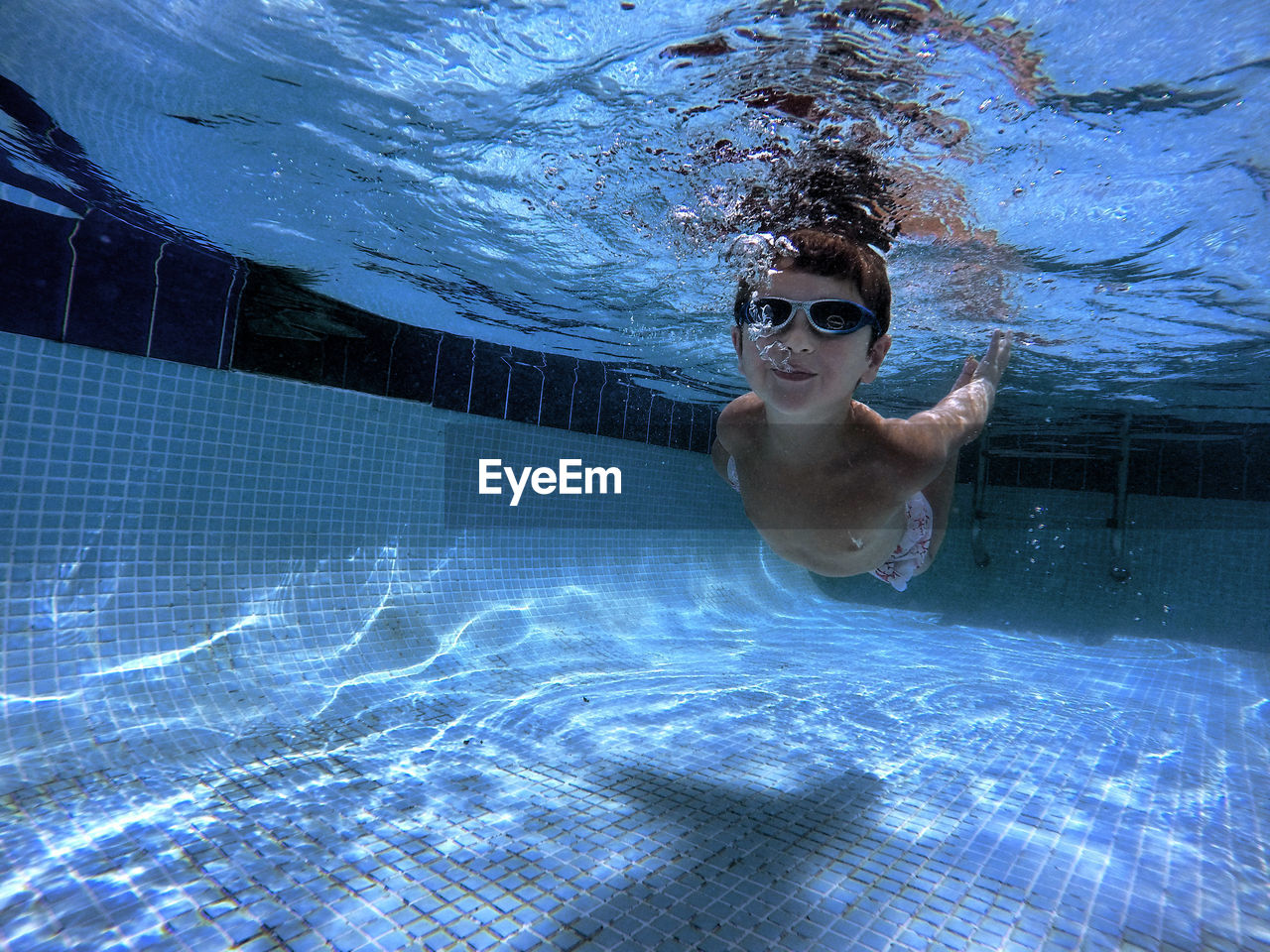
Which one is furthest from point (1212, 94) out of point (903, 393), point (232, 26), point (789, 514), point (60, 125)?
point (903, 393)

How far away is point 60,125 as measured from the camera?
436 centimetres

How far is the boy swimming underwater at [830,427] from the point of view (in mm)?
2924

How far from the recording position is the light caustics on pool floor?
8.43 feet

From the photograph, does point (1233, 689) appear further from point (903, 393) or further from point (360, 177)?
point (360, 177)

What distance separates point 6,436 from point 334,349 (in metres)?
3.18

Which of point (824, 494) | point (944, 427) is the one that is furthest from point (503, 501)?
point (944, 427)

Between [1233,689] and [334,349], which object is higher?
[334,349]

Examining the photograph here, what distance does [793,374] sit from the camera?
2.96 m

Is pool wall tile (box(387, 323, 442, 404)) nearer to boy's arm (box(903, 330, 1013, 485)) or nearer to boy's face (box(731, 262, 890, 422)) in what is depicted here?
boy's face (box(731, 262, 890, 422))

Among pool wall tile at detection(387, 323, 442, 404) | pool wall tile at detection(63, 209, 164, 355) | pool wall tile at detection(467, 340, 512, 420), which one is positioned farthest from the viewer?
pool wall tile at detection(467, 340, 512, 420)

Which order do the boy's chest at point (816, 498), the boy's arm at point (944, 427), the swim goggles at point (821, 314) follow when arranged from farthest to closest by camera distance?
the boy's chest at point (816, 498) < the boy's arm at point (944, 427) < the swim goggles at point (821, 314)

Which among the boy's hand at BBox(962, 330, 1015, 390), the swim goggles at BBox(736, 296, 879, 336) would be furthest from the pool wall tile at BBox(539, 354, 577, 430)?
the swim goggles at BBox(736, 296, 879, 336)

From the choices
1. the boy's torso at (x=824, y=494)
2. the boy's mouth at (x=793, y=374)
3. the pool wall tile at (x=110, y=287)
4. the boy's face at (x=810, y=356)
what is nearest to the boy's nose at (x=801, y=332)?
the boy's face at (x=810, y=356)

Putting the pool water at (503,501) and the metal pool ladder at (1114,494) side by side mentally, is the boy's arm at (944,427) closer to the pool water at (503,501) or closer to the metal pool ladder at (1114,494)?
the pool water at (503,501)
